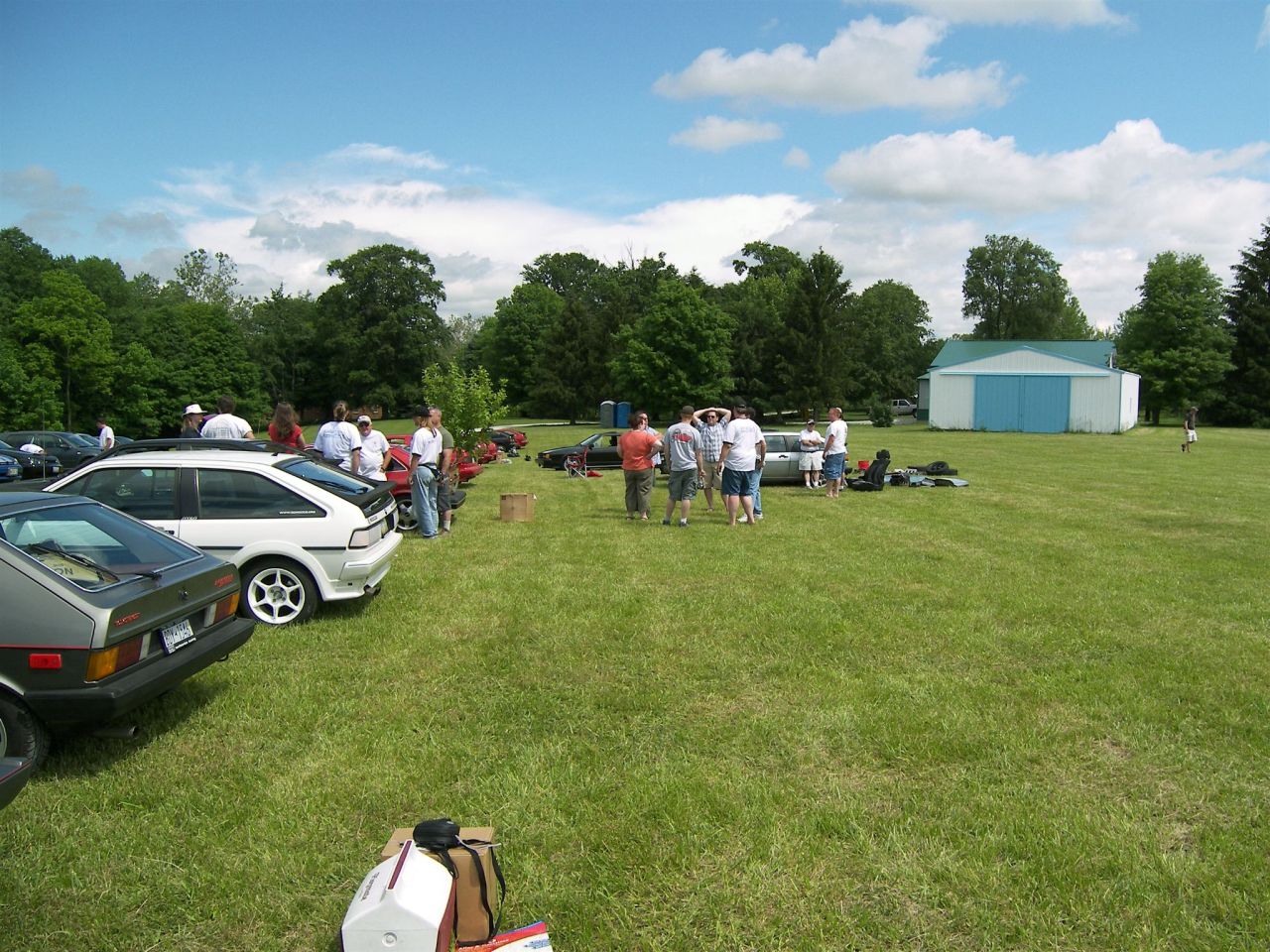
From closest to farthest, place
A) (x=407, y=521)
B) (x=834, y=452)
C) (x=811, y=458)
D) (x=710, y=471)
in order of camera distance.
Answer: (x=407, y=521) < (x=710, y=471) < (x=834, y=452) < (x=811, y=458)

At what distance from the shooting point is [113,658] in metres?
4.39

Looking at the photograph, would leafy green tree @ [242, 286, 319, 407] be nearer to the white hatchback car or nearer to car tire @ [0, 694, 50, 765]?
the white hatchback car

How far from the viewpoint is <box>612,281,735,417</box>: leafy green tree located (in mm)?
57312

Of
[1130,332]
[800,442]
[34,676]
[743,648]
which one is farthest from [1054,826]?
[1130,332]

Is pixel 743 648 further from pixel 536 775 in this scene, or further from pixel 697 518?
pixel 697 518

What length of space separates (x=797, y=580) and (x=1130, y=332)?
64047mm

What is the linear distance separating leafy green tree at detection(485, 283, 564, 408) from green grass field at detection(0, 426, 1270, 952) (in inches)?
2753

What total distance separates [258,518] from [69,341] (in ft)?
181

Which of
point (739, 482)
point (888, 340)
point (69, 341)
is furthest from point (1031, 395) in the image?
point (69, 341)

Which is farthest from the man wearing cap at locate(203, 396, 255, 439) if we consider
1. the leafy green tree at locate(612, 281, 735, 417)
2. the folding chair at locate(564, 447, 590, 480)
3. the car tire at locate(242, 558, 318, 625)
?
the leafy green tree at locate(612, 281, 735, 417)

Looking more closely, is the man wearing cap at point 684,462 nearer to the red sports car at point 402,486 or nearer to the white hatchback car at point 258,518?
the red sports car at point 402,486

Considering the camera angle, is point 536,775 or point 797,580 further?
point 797,580

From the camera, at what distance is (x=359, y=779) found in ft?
14.8

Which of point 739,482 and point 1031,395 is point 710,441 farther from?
point 1031,395
